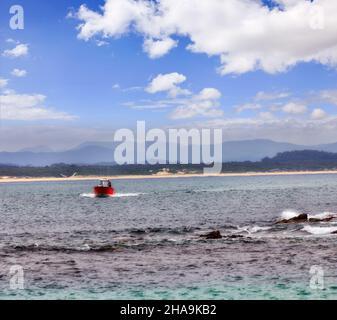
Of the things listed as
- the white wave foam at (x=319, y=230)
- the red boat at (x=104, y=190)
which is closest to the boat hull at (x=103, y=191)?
the red boat at (x=104, y=190)

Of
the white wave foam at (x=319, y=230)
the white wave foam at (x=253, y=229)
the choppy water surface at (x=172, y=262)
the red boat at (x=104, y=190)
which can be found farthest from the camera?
the red boat at (x=104, y=190)

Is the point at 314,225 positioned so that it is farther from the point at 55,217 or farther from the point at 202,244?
the point at 55,217

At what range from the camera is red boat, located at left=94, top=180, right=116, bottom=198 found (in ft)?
370

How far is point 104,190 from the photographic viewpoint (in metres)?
113

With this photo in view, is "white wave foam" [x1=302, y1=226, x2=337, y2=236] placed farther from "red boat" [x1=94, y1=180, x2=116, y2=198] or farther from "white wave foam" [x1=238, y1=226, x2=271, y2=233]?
"red boat" [x1=94, y1=180, x2=116, y2=198]

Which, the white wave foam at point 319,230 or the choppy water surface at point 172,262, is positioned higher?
the white wave foam at point 319,230

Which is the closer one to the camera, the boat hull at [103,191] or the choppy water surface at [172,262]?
the choppy water surface at [172,262]

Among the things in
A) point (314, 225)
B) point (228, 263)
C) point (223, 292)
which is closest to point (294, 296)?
point (223, 292)

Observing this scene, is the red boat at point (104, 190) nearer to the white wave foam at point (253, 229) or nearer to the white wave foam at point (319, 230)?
the white wave foam at point (253, 229)

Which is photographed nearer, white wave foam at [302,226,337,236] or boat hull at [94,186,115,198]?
white wave foam at [302,226,337,236]

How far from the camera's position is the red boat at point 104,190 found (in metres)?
113

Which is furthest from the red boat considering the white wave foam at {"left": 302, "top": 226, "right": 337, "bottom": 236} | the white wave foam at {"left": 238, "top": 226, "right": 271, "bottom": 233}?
the white wave foam at {"left": 302, "top": 226, "right": 337, "bottom": 236}

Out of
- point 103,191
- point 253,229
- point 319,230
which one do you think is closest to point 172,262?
point 319,230
